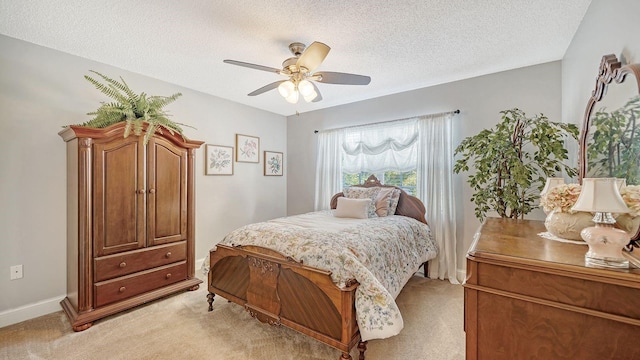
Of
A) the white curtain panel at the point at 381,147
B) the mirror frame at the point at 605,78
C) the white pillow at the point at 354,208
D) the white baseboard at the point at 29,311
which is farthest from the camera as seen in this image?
the white curtain panel at the point at 381,147

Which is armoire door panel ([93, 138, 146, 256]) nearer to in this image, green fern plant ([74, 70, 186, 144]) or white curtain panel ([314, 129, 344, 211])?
green fern plant ([74, 70, 186, 144])

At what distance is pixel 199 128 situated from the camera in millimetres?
3635

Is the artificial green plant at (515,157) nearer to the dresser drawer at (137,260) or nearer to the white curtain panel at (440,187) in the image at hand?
the white curtain panel at (440,187)

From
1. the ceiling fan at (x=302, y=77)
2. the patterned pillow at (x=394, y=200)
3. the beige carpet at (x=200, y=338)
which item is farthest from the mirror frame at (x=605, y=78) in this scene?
the patterned pillow at (x=394, y=200)

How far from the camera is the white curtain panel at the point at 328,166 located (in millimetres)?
4281

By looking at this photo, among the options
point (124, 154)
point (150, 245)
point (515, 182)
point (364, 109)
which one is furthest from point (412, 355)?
point (364, 109)

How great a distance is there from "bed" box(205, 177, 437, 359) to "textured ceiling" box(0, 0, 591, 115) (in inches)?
66.6

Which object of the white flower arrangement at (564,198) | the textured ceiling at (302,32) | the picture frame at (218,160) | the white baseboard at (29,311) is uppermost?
the textured ceiling at (302,32)

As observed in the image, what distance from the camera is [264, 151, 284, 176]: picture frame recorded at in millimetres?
4629

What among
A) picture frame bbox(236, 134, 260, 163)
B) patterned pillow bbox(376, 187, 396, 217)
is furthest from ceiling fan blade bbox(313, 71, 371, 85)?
picture frame bbox(236, 134, 260, 163)

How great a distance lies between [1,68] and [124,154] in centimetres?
117

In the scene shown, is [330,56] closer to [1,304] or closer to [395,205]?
[395,205]

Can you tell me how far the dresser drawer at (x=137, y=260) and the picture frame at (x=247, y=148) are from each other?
1703mm

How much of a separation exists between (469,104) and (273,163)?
3175 millimetres
